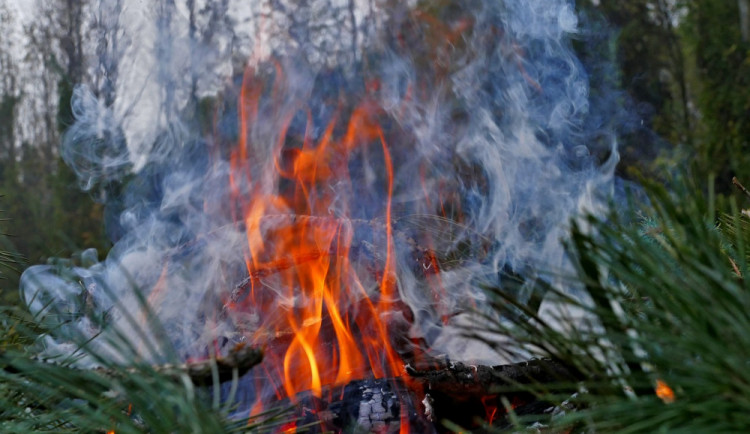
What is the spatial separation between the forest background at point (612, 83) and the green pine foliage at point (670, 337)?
5.99 meters

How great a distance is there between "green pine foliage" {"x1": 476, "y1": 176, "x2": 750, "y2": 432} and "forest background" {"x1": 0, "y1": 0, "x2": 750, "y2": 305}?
236 inches

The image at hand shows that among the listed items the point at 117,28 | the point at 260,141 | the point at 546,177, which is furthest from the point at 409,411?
the point at 117,28

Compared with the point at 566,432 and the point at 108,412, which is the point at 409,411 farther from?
the point at 108,412

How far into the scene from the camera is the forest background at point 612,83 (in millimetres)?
6742

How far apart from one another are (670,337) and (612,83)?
22.9ft

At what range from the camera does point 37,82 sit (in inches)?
322

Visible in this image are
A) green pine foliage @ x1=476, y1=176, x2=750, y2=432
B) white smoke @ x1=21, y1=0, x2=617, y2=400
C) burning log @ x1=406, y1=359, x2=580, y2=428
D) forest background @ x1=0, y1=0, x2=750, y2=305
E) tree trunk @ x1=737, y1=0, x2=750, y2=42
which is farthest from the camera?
tree trunk @ x1=737, y1=0, x2=750, y2=42

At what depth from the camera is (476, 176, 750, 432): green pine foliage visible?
0.50 m

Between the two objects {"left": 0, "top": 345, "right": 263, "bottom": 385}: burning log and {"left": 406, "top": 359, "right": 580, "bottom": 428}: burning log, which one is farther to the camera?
{"left": 406, "top": 359, "right": 580, "bottom": 428}: burning log

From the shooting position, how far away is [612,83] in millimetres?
6969

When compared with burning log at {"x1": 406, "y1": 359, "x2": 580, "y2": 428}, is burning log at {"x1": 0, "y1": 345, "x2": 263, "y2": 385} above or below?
above

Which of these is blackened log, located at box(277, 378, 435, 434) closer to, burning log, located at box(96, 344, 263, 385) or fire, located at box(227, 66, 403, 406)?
fire, located at box(227, 66, 403, 406)

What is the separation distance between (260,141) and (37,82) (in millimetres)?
6039

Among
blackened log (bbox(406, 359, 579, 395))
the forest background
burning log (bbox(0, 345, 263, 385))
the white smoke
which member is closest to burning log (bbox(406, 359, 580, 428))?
blackened log (bbox(406, 359, 579, 395))
